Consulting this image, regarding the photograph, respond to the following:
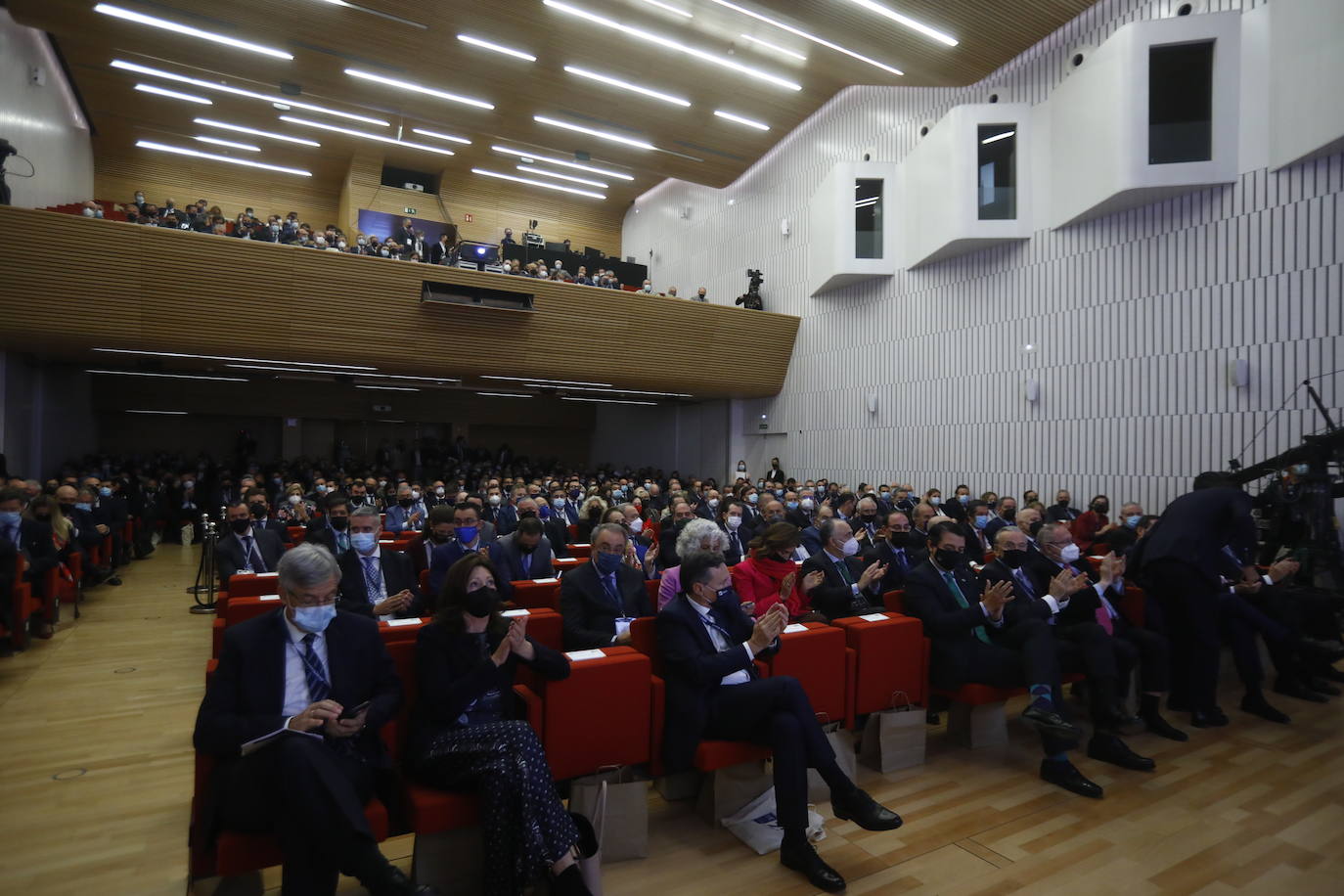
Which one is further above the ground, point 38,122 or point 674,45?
point 674,45

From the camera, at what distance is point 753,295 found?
→ 15.6 metres

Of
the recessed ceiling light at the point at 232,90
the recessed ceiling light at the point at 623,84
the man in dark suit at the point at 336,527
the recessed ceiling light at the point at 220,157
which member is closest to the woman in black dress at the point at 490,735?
the man in dark suit at the point at 336,527

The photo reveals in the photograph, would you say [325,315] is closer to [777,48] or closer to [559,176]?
[777,48]

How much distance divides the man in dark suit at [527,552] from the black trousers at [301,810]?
2.77 m

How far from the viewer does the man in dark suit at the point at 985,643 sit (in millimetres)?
3332

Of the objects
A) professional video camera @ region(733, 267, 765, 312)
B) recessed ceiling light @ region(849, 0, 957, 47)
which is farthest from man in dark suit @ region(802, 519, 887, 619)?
professional video camera @ region(733, 267, 765, 312)

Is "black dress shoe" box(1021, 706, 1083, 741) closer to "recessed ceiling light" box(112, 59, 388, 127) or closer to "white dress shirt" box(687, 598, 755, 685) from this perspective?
"white dress shirt" box(687, 598, 755, 685)

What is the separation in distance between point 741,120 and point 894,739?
1385 cm

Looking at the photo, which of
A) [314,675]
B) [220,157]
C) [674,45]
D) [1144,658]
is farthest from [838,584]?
[220,157]

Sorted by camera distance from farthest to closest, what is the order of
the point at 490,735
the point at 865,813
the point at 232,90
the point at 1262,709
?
the point at 232,90, the point at 1262,709, the point at 865,813, the point at 490,735

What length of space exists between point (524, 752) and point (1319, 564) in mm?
6694

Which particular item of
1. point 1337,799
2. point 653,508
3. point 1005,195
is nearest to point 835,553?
point 1337,799

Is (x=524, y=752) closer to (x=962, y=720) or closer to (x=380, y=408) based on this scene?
(x=962, y=720)

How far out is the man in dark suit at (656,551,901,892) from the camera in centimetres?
265
